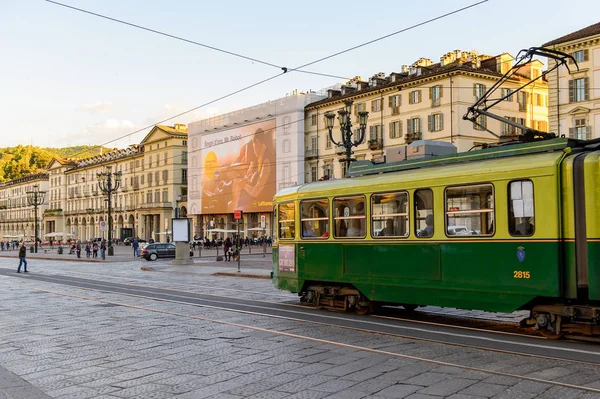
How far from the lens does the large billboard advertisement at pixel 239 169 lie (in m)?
67.2

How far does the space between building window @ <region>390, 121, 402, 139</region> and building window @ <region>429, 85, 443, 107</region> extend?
4043mm

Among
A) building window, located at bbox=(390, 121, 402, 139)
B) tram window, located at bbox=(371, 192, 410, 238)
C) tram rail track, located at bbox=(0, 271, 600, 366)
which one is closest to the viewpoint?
tram rail track, located at bbox=(0, 271, 600, 366)

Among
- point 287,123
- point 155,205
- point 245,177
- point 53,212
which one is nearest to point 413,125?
point 287,123

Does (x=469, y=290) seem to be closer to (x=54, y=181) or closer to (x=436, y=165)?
(x=436, y=165)

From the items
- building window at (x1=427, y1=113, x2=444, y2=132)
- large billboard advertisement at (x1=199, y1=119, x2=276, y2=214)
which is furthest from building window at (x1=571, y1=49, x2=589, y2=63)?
large billboard advertisement at (x1=199, y1=119, x2=276, y2=214)

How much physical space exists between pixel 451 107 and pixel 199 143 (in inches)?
1499

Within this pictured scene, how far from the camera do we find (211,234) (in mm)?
77875

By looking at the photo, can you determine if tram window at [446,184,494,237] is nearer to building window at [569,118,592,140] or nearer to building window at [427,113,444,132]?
building window at [569,118,592,140]

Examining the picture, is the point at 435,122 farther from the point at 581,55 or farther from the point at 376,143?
the point at 581,55

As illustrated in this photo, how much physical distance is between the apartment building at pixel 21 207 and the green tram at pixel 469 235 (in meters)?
122

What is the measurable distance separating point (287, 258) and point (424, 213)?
4474 mm

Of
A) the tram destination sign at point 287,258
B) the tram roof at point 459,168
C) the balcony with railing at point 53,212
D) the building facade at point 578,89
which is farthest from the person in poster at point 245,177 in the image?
the balcony with railing at point 53,212

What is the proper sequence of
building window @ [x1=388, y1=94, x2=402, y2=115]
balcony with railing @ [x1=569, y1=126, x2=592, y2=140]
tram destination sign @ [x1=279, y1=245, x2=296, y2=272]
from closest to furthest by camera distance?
tram destination sign @ [x1=279, y1=245, x2=296, y2=272] → balcony with railing @ [x1=569, y1=126, x2=592, y2=140] → building window @ [x1=388, y1=94, x2=402, y2=115]

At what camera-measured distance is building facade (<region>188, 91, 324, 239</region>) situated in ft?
216
